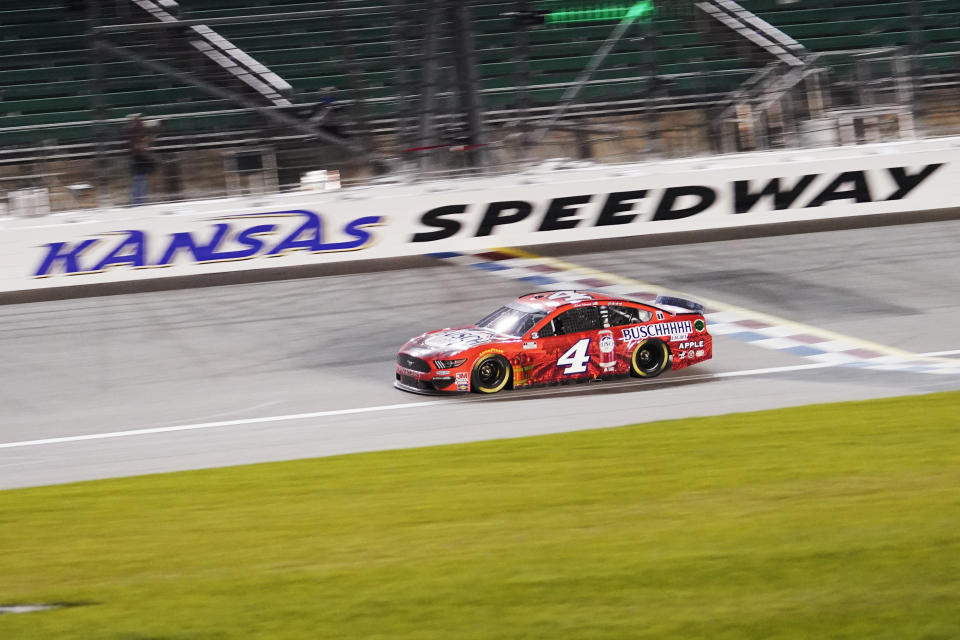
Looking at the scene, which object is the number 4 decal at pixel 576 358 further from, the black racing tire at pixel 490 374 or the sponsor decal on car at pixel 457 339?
the sponsor decal on car at pixel 457 339

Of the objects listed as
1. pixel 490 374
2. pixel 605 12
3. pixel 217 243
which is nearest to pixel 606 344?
pixel 490 374

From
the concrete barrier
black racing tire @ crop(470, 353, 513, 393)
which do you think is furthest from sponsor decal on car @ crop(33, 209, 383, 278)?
black racing tire @ crop(470, 353, 513, 393)

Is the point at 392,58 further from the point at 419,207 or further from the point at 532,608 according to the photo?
the point at 532,608

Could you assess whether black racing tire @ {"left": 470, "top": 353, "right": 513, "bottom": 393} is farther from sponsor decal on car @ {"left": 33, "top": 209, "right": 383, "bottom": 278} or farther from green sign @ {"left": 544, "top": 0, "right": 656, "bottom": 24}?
green sign @ {"left": 544, "top": 0, "right": 656, "bottom": 24}

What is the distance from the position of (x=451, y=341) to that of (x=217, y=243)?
6062 millimetres

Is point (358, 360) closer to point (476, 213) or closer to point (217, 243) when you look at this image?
point (217, 243)

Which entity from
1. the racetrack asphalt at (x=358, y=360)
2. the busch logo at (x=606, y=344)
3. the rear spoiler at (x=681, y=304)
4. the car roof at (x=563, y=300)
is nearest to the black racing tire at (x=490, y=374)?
the racetrack asphalt at (x=358, y=360)

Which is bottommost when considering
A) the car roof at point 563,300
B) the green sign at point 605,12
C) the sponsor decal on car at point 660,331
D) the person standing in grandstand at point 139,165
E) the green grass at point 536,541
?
the green grass at point 536,541

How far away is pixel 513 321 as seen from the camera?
11.4 meters

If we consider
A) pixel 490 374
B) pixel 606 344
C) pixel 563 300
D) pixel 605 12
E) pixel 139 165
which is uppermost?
pixel 605 12

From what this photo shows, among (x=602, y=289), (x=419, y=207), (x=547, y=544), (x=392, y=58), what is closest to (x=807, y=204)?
(x=602, y=289)

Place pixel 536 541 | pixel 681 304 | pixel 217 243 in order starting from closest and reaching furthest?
pixel 536 541 → pixel 681 304 → pixel 217 243

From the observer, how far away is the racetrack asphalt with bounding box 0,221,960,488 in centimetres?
1006

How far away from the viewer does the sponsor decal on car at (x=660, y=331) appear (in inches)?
451
